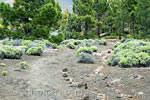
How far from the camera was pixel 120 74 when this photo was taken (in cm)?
940

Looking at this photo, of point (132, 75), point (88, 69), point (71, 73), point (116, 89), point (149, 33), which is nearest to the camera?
point (116, 89)

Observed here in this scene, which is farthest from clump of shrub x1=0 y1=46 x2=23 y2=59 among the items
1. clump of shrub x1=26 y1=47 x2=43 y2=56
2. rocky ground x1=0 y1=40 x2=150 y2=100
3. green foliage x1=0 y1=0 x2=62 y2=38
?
green foliage x1=0 y1=0 x2=62 y2=38

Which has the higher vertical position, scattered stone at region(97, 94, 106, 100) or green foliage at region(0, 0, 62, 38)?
green foliage at region(0, 0, 62, 38)

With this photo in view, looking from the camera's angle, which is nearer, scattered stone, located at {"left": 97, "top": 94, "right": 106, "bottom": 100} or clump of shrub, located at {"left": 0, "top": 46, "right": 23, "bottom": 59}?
scattered stone, located at {"left": 97, "top": 94, "right": 106, "bottom": 100}

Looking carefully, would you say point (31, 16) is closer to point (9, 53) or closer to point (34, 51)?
point (34, 51)

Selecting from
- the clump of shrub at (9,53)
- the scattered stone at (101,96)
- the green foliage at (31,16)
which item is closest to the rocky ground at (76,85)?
the scattered stone at (101,96)

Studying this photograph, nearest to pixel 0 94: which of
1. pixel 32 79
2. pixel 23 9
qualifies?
pixel 32 79

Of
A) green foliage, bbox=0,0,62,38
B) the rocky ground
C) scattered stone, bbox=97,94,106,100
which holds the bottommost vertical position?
scattered stone, bbox=97,94,106,100

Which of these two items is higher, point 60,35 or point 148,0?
point 148,0

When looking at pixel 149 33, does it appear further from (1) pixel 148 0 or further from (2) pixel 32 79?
(2) pixel 32 79

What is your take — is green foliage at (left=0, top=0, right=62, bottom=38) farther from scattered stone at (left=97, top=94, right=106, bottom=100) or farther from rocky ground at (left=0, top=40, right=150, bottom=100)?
scattered stone at (left=97, top=94, right=106, bottom=100)

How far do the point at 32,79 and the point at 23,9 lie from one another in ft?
47.5

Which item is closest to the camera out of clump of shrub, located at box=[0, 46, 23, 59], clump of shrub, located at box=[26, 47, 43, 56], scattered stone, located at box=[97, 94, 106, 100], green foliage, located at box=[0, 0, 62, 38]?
scattered stone, located at box=[97, 94, 106, 100]

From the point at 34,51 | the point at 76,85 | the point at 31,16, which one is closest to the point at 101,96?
the point at 76,85
